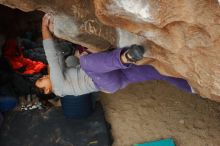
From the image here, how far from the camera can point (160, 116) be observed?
4.57 metres

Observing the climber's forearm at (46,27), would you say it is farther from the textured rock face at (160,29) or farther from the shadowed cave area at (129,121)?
the shadowed cave area at (129,121)

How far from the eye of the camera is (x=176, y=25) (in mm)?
2344

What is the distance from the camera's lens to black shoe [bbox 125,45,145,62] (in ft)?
8.87

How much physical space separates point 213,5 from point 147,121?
262 cm

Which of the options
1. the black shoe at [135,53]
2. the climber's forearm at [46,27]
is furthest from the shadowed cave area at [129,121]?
the black shoe at [135,53]

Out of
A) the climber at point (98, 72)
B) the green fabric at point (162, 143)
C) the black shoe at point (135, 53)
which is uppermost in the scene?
the black shoe at point (135, 53)

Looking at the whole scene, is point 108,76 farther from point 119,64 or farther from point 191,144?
point 191,144

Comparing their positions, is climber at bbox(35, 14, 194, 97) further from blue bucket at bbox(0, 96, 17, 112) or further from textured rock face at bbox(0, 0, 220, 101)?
blue bucket at bbox(0, 96, 17, 112)

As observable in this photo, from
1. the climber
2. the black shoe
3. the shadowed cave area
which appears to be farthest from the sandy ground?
the black shoe

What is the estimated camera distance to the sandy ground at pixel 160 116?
4371 mm

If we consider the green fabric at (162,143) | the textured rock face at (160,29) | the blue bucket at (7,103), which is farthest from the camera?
the blue bucket at (7,103)

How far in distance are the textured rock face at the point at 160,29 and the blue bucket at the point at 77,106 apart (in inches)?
47.8

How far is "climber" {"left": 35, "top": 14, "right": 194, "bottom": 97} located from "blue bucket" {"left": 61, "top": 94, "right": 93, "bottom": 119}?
418 mm

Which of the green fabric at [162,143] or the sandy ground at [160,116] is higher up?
the sandy ground at [160,116]
